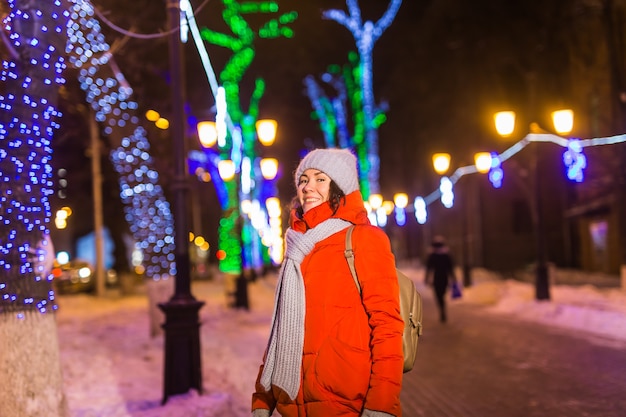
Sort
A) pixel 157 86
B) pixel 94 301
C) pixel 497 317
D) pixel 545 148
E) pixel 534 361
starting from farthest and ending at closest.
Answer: pixel 545 148
pixel 94 301
pixel 157 86
pixel 497 317
pixel 534 361

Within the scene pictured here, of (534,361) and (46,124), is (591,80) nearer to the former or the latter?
(534,361)

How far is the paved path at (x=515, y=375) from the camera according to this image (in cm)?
699

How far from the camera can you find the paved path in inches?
275

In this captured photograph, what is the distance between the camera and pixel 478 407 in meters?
7.04

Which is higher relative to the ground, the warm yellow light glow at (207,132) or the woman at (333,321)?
the warm yellow light glow at (207,132)

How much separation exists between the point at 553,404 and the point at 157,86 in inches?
609

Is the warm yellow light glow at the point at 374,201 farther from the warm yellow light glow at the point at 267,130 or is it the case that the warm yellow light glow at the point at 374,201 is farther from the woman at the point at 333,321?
the woman at the point at 333,321

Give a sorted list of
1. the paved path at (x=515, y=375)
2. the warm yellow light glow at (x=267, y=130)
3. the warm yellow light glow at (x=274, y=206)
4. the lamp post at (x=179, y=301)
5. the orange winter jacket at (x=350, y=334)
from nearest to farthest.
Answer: the orange winter jacket at (x=350, y=334), the paved path at (x=515, y=375), the lamp post at (x=179, y=301), the warm yellow light glow at (x=267, y=130), the warm yellow light glow at (x=274, y=206)

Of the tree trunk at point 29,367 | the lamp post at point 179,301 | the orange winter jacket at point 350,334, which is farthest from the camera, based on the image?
the lamp post at point 179,301

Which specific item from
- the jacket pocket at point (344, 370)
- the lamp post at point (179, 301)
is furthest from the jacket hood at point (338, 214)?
the lamp post at point (179, 301)

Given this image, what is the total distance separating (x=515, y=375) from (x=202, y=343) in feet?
17.0

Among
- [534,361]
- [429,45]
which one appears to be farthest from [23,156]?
[429,45]

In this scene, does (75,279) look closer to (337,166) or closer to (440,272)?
(440,272)

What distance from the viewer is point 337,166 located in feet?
10.8
